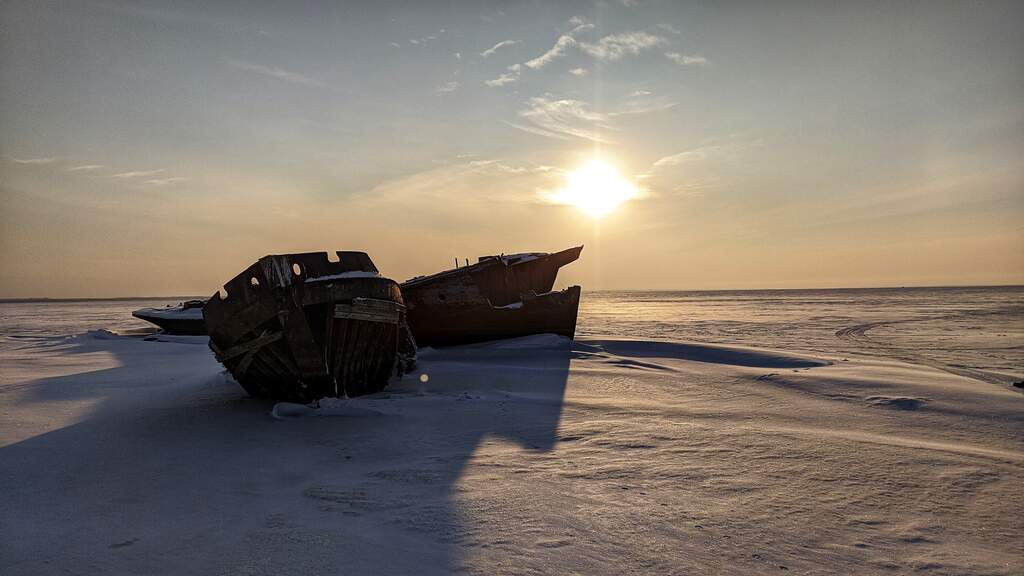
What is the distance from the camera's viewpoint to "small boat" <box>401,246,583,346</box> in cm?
1312

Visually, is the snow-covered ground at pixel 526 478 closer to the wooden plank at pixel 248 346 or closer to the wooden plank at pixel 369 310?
the wooden plank at pixel 248 346

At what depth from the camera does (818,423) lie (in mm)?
5410

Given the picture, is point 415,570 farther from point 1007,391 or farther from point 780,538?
point 1007,391

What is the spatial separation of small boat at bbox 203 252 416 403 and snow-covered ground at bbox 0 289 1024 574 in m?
0.53

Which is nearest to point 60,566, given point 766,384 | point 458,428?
point 458,428

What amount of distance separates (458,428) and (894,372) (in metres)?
7.71

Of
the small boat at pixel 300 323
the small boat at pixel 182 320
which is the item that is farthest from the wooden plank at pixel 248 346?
the small boat at pixel 182 320

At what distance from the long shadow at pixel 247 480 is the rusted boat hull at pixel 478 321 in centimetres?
538

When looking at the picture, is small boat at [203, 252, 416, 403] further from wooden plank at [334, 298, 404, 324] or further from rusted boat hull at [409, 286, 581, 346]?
rusted boat hull at [409, 286, 581, 346]

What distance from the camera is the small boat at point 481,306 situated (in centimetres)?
1312

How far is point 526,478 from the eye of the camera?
3805mm

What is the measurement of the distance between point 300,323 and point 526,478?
3889 millimetres

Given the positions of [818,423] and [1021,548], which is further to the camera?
[818,423]

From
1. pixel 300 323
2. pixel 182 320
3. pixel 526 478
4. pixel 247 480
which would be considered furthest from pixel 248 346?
pixel 182 320
